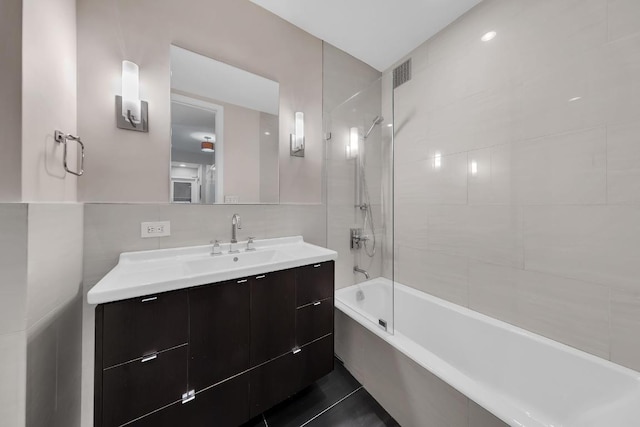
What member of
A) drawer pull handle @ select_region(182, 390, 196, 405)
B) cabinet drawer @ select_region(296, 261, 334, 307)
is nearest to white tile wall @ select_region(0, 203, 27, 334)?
drawer pull handle @ select_region(182, 390, 196, 405)

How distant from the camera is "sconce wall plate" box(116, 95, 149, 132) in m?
1.21

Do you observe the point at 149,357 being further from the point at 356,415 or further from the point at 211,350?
the point at 356,415

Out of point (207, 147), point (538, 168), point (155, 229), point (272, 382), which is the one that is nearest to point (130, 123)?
point (207, 147)

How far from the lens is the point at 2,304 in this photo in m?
0.68

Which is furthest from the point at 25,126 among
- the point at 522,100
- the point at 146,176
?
the point at 522,100

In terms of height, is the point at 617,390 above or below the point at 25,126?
below

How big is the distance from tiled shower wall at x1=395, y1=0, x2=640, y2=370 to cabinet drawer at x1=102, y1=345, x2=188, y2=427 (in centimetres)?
187

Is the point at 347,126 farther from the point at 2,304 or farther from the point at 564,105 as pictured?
the point at 2,304

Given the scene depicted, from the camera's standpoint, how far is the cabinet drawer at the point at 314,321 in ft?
4.34

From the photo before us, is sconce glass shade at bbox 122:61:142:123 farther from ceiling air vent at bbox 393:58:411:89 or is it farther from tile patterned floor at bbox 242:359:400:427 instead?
ceiling air vent at bbox 393:58:411:89

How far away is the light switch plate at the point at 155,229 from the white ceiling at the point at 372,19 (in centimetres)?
171

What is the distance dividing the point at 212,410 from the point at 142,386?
0.35 m

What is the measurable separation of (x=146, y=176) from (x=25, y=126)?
0.52 m

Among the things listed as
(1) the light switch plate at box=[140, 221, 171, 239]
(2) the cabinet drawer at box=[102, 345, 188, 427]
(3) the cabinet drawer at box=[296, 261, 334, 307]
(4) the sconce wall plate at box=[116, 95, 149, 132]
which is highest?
(4) the sconce wall plate at box=[116, 95, 149, 132]
